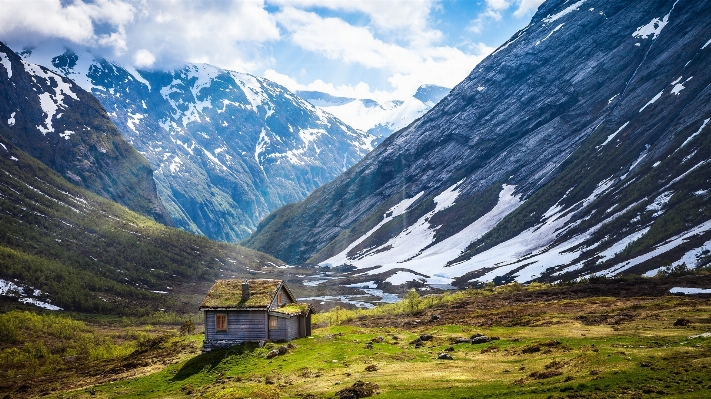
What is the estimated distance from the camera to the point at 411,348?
155 ft

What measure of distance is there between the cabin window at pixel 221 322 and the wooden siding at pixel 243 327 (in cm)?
31

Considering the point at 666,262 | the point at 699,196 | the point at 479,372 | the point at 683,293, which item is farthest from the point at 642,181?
the point at 479,372

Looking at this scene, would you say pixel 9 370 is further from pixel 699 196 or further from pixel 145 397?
pixel 699 196

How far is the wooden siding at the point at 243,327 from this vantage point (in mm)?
52781

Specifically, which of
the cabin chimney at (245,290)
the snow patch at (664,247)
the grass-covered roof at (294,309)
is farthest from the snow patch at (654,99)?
the cabin chimney at (245,290)

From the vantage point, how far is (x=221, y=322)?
53281mm

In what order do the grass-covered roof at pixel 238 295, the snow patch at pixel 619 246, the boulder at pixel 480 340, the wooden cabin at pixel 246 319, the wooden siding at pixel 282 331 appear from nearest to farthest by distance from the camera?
the boulder at pixel 480 340, the wooden cabin at pixel 246 319, the grass-covered roof at pixel 238 295, the wooden siding at pixel 282 331, the snow patch at pixel 619 246

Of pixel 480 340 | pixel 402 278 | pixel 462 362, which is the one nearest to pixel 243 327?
pixel 480 340

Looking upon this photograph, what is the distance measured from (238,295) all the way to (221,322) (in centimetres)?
331

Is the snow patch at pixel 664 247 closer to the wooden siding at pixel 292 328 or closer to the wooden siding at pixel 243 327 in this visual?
the wooden siding at pixel 292 328

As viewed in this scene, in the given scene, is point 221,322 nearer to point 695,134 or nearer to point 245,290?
point 245,290

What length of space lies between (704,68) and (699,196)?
3084 inches

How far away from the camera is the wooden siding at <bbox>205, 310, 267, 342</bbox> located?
5278cm

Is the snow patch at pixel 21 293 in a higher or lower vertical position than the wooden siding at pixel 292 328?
higher
